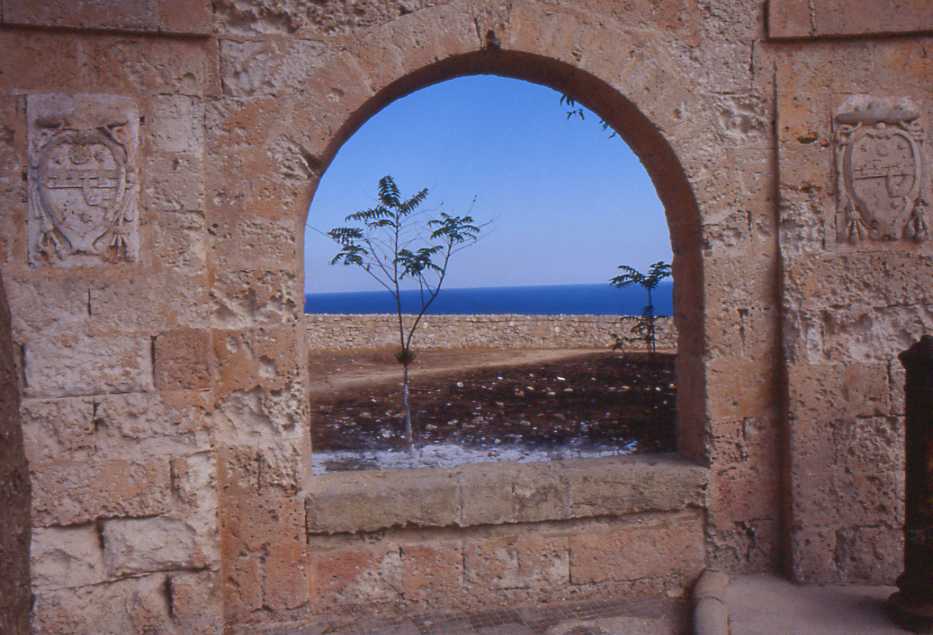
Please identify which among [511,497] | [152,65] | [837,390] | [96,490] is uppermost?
[152,65]

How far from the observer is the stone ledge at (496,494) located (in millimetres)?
2912

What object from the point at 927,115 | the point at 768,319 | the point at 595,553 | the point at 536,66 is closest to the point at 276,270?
the point at 536,66

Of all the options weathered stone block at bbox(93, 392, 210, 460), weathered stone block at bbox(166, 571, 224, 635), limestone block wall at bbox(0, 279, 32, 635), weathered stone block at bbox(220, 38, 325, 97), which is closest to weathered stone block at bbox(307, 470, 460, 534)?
weathered stone block at bbox(166, 571, 224, 635)

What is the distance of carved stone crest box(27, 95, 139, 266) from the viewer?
2652 millimetres

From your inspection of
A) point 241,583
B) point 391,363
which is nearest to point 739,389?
point 241,583

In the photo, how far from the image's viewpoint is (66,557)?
2.66 metres

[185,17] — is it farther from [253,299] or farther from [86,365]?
[86,365]

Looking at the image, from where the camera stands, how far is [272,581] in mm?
2848

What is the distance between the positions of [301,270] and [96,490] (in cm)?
132

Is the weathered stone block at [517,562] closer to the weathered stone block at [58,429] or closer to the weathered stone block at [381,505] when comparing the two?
the weathered stone block at [381,505]

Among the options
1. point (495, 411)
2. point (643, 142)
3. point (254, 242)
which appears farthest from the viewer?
point (495, 411)

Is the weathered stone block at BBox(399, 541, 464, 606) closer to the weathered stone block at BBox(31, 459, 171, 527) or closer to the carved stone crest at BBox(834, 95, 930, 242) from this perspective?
the weathered stone block at BBox(31, 459, 171, 527)

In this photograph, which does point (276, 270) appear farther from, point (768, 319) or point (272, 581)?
point (768, 319)

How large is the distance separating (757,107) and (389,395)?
21.2ft
